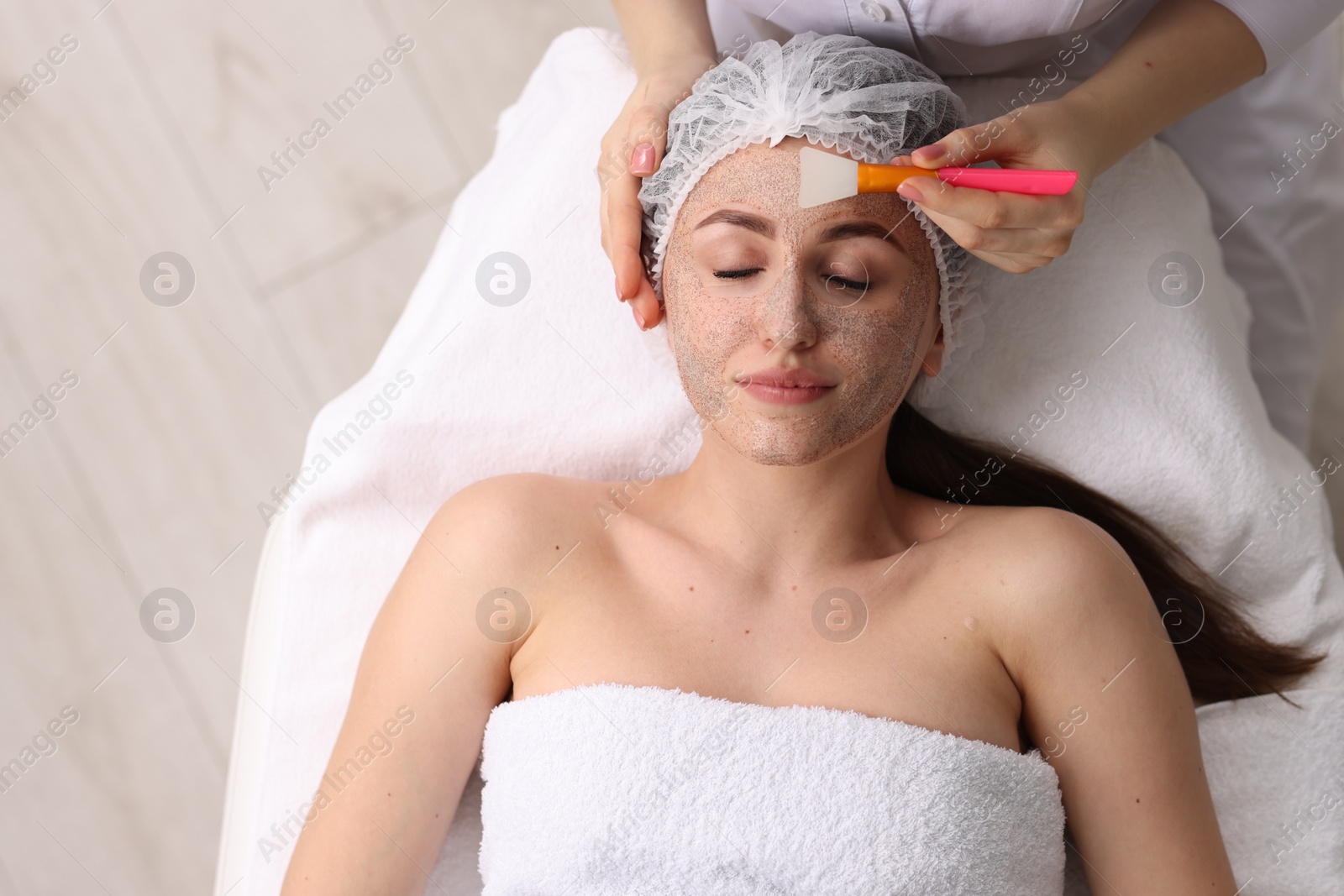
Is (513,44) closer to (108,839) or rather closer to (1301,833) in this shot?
(108,839)

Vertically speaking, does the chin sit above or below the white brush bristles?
below

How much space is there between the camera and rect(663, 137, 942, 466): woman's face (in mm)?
1169

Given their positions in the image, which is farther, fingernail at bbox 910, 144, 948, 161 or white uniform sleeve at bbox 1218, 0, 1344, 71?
white uniform sleeve at bbox 1218, 0, 1344, 71

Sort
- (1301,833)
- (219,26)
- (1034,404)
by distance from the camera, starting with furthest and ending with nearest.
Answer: (219,26)
(1034,404)
(1301,833)

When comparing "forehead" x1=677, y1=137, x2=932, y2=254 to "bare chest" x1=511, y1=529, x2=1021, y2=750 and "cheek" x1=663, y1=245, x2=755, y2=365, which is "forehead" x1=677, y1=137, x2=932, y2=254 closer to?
"cheek" x1=663, y1=245, x2=755, y2=365

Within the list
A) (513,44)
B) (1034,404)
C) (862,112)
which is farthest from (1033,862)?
(513,44)

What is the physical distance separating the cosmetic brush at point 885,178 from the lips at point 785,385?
7.5 inches

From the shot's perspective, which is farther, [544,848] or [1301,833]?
[1301,833]

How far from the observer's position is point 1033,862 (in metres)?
1.24

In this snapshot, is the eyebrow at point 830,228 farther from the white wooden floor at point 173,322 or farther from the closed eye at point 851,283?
the white wooden floor at point 173,322

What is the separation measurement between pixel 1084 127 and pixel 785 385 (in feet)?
1.63

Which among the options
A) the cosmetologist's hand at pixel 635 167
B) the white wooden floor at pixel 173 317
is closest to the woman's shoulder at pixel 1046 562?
the cosmetologist's hand at pixel 635 167

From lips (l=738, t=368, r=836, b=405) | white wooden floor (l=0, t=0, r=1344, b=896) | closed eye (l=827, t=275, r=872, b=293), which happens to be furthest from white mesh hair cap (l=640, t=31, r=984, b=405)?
white wooden floor (l=0, t=0, r=1344, b=896)

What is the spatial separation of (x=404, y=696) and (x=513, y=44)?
63.6 inches
